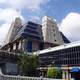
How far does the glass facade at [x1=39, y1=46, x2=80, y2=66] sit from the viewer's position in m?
71.6

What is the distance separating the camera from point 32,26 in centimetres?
11269

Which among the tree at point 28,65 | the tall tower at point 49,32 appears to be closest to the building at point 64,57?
the tree at point 28,65

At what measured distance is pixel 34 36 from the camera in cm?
10931

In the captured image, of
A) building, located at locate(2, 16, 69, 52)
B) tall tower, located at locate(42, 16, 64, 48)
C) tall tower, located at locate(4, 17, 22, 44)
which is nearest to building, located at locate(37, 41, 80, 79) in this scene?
building, located at locate(2, 16, 69, 52)

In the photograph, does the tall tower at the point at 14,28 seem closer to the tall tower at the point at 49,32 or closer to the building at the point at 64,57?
the tall tower at the point at 49,32

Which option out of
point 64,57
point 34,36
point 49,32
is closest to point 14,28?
point 34,36

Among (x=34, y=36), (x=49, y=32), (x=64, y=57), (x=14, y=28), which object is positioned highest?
(x=14, y=28)

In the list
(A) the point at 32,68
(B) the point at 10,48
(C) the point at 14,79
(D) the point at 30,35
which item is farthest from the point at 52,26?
(C) the point at 14,79

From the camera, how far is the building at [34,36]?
108 metres

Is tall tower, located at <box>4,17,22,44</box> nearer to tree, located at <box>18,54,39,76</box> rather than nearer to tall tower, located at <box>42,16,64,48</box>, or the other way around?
tall tower, located at <box>42,16,64,48</box>

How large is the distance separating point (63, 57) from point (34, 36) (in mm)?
33656

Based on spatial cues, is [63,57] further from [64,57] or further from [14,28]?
[14,28]

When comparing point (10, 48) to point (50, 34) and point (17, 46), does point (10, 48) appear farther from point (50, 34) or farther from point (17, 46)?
point (50, 34)

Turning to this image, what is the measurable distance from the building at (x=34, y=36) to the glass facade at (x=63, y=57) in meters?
20.2
